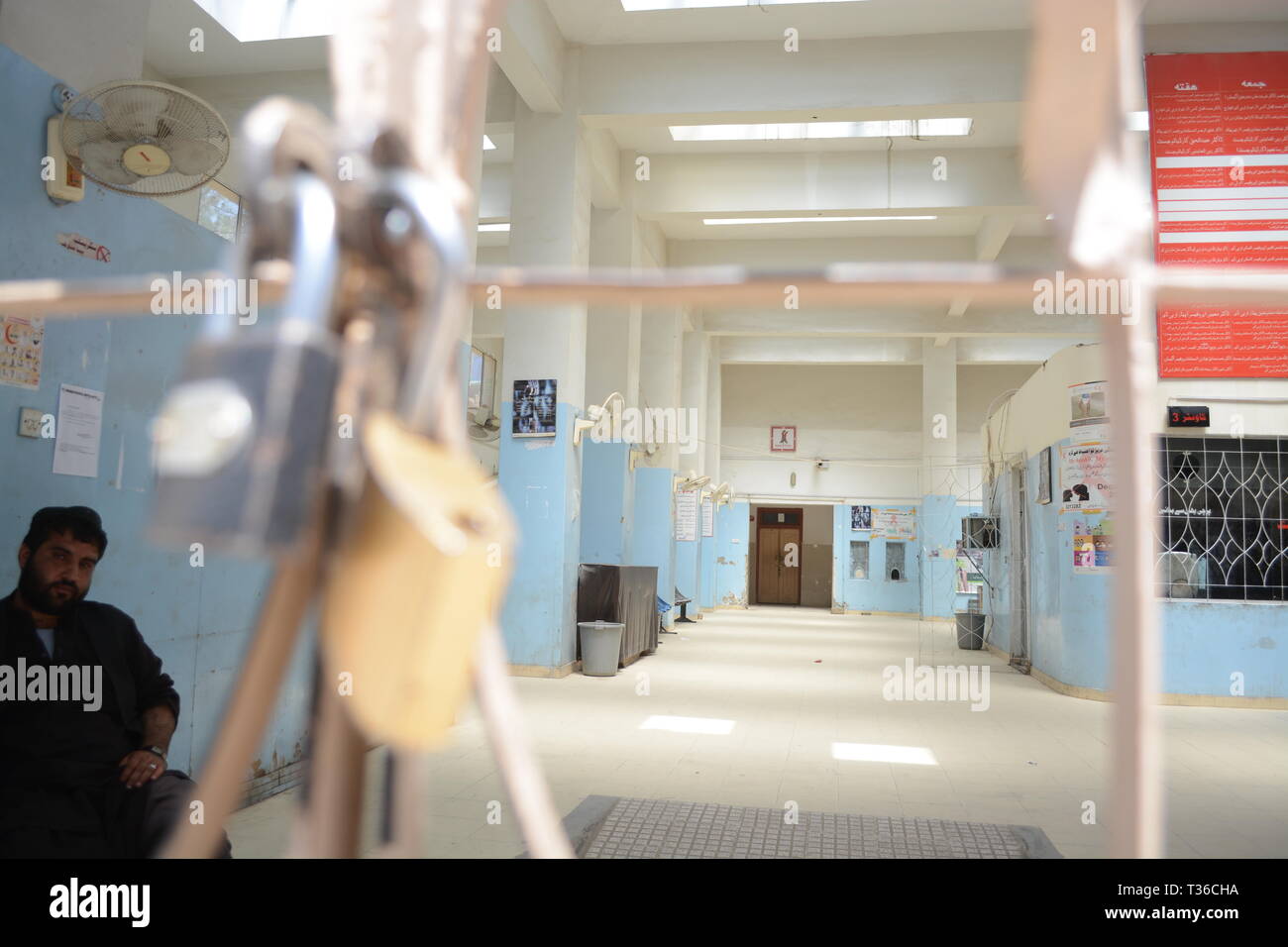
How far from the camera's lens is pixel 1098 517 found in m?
7.27

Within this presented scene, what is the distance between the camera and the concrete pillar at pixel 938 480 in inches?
600

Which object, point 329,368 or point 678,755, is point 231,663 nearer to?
point 678,755

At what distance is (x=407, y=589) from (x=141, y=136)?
116 inches

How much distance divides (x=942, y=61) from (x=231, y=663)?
23.9ft

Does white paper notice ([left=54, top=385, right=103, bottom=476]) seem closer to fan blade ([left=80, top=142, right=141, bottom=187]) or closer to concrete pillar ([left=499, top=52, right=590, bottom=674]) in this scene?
fan blade ([left=80, top=142, right=141, bottom=187])

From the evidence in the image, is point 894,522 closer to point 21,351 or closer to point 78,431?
point 78,431

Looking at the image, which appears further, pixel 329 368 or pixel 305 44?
pixel 305 44

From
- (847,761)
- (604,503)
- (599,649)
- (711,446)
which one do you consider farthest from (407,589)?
(711,446)

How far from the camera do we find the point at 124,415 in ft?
9.76

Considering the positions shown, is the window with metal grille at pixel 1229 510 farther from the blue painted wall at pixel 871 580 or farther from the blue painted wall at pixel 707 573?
the blue painted wall at pixel 707 573

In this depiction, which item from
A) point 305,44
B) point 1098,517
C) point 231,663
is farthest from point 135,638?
point 1098,517

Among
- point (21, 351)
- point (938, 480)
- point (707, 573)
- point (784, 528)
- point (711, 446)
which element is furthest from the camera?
point (784, 528)

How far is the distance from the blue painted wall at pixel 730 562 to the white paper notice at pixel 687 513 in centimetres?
485
